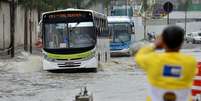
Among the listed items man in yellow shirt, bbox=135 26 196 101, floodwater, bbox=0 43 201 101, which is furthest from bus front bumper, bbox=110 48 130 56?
man in yellow shirt, bbox=135 26 196 101

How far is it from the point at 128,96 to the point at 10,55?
24.8 metres

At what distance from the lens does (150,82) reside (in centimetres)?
676

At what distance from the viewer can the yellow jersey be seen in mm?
6559

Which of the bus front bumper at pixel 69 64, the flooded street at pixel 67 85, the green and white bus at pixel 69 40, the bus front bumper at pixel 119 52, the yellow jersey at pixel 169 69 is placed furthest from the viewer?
the bus front bumper at pixel 119 52

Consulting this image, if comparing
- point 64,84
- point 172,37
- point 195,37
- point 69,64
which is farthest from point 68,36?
point 195,37

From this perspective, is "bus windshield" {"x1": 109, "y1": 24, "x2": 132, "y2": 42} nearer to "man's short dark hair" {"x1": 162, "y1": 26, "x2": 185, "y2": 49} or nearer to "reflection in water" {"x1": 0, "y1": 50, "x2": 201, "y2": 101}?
"reflection in water" {"x1": 0, "y1": 50, "x2": 201, "y2": 101}

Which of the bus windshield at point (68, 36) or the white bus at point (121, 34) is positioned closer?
the bus windshield at point (68, 36)

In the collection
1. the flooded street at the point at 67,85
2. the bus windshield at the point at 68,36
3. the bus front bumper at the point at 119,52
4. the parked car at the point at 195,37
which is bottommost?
the flooded street at the point at 67,85

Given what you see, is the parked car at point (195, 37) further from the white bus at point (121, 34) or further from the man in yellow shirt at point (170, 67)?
the man in yellow shirt at point (170, 67)

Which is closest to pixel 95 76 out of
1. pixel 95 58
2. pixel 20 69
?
pixel 95 58

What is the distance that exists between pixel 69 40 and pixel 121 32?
1983 cm

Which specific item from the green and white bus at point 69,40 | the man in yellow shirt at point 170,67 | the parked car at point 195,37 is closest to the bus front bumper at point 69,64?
the green and white bus at point 69,40

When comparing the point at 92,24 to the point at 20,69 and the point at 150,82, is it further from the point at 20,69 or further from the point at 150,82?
the point at 150,82

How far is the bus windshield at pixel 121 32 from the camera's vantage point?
49.1 metres
